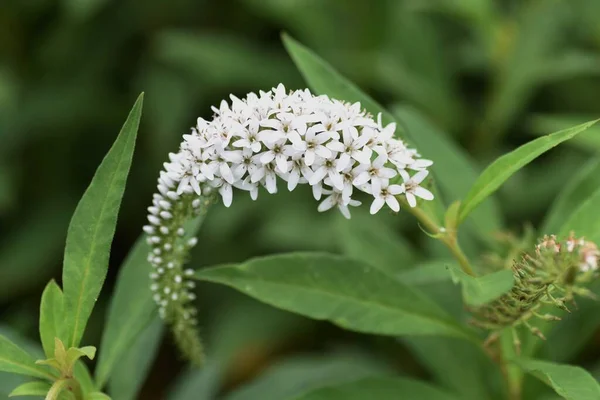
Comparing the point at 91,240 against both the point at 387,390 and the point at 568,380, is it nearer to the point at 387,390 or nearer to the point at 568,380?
the point at 387,390

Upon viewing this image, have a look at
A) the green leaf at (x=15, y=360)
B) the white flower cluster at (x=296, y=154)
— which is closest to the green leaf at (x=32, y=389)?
the green leaf at (x=15, y=360)

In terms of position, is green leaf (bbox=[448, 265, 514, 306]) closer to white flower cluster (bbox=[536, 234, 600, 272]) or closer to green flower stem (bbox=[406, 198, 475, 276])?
white flower cluster (bbox=[536, 234, 600, 272])

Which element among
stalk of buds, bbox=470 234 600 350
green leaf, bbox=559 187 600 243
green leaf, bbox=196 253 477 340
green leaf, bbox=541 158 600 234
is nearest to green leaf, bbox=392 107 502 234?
green leaf, bbox=541 158 600 234

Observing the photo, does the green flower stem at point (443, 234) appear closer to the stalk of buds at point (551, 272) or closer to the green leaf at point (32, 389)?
the stalk of buds at point (551, 272)

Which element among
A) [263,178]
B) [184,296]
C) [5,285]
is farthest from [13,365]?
[5,285]

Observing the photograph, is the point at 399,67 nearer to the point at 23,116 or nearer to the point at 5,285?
the point at 23,116

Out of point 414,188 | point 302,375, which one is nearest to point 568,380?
point 414,188
